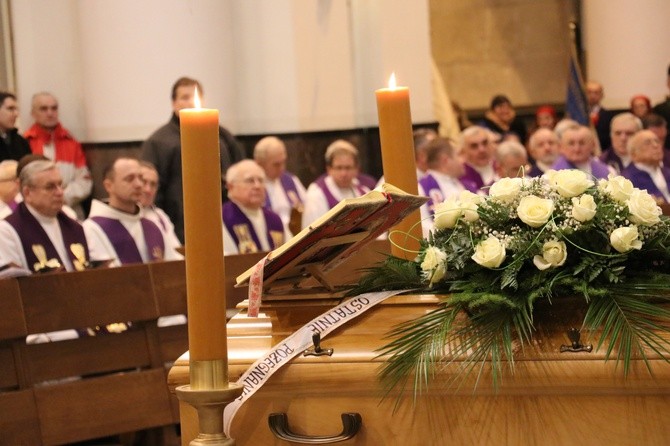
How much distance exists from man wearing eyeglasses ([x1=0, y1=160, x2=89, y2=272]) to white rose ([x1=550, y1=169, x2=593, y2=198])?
14.8 ft

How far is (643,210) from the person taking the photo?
2.15 m

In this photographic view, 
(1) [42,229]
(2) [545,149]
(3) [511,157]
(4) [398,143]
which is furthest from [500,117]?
(4) [398,143]

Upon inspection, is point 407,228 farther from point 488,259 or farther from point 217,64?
point 217,64

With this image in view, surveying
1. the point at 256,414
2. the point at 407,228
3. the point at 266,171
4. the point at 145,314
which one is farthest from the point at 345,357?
the point at 266,171

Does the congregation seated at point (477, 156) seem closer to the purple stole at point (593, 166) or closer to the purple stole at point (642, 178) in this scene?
the purple stole at point (593, 166)

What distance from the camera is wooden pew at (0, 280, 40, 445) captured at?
4.60m

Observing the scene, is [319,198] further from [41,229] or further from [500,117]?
[500,117]

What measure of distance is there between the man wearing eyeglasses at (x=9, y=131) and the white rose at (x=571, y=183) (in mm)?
7237

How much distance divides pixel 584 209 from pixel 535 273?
0.15m

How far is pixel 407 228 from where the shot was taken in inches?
105

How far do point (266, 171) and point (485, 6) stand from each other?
8391 millimetres

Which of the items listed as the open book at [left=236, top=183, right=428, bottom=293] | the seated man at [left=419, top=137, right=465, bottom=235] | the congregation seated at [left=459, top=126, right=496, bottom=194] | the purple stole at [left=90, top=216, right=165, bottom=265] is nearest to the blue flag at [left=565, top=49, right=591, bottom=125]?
the congregation seated at [left=459, top=126, right=496, bottom=194]

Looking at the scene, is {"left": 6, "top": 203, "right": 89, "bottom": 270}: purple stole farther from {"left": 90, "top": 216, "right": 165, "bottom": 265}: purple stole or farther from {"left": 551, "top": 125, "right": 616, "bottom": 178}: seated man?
{"left": 551, "top": 125, "right": 616, "bottom": 178}: seated man

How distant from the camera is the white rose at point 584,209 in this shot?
2131 mm
